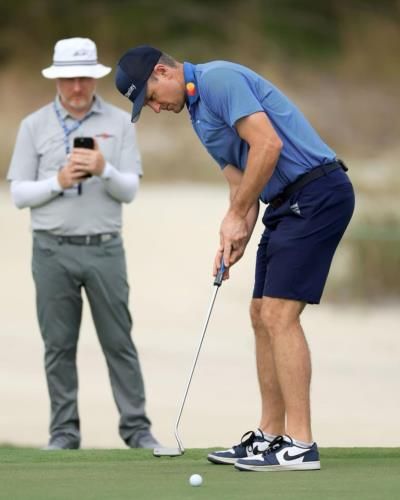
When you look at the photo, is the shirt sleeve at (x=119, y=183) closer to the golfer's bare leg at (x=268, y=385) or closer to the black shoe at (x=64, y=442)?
the black shoe at (x=64, y=442)

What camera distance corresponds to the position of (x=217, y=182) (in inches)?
1000

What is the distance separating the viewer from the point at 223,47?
1289 inches

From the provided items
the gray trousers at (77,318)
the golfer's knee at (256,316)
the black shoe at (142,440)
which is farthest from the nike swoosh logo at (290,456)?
the gray trousers at (77,318)

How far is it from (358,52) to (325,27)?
1.20 meters

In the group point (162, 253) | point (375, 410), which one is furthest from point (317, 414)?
point (162, 253)

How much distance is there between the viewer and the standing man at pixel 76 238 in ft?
26.8

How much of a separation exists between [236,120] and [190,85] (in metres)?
0.28

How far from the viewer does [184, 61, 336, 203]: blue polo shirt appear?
6.18 meters

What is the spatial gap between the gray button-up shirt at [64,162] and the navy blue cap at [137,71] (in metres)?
1.67

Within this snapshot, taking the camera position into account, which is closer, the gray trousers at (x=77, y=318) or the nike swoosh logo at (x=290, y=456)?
the nike swoosh logo at (x=290, y=456)

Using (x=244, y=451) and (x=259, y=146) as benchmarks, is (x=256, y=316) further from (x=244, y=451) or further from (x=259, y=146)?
(x=259, y=146)

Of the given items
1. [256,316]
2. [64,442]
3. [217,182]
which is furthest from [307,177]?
[217,182]

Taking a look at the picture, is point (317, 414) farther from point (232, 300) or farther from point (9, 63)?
point (9, 63)

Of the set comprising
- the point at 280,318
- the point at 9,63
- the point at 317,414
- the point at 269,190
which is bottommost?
the point at 317,414
